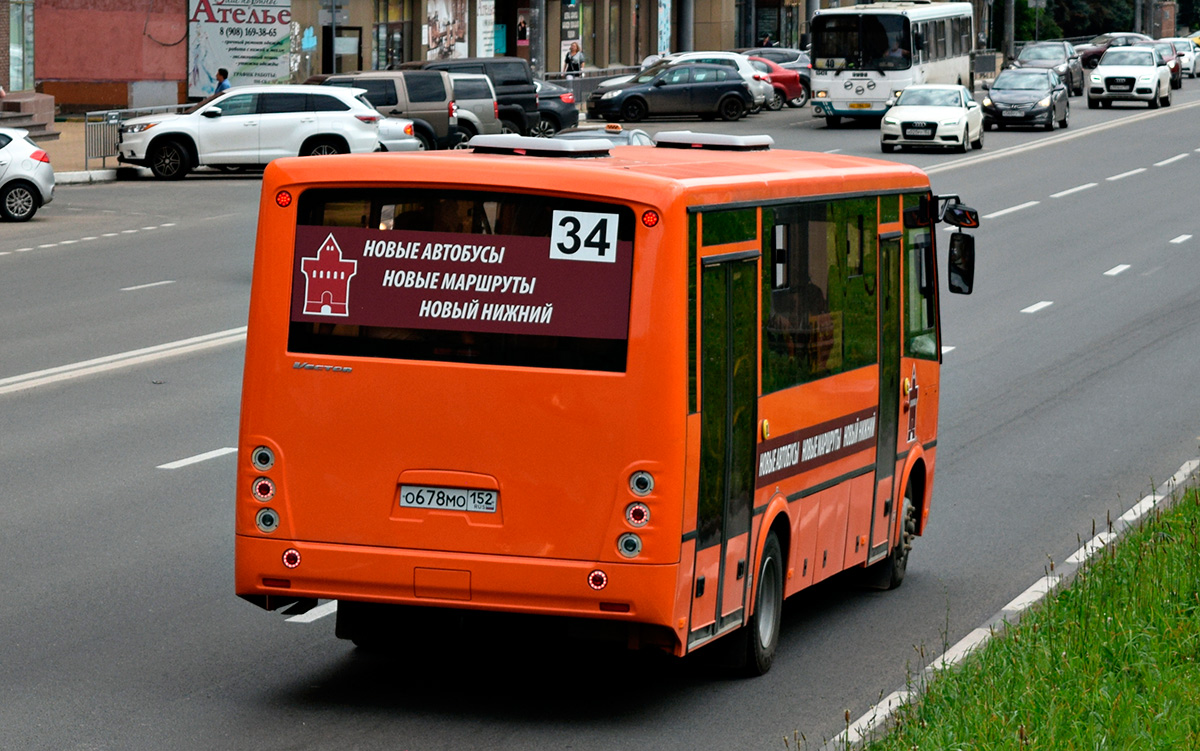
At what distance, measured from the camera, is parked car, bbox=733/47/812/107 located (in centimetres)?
6271

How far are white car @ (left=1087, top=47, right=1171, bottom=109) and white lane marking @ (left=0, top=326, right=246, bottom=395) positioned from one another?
153 ft

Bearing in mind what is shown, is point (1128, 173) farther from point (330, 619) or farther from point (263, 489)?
point (263, 489)

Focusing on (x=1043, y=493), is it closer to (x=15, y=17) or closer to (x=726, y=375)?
(x=726, y=375)

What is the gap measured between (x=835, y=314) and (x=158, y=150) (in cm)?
2849

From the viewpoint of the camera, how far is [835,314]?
8.97 meters

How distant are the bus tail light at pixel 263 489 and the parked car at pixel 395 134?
28.7 metres

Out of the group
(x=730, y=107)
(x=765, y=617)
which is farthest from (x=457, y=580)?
(x=730, y=107)

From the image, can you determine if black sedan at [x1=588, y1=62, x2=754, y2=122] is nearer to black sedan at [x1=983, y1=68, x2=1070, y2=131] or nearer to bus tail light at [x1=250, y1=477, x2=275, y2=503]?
black sedan at [x1=983, y1=68, x2=1070, y2=131]

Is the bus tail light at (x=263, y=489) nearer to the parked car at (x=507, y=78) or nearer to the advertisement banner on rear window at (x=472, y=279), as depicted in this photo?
the advertisement banner on rear window at (x=472, y=279)

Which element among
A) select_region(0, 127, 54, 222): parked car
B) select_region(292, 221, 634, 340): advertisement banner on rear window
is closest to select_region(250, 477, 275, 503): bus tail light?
select_region(292, 221, 634, 340): advertisement banner on rear window

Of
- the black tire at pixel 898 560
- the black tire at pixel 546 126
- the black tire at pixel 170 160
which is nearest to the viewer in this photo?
the black tire at pixel 898 560

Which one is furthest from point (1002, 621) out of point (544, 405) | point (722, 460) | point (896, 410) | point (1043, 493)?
point (1043, 493)

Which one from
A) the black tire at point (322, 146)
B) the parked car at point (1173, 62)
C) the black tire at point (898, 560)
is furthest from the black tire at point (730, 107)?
the black tire at point (898, 560)

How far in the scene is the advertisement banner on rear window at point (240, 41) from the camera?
153ft
